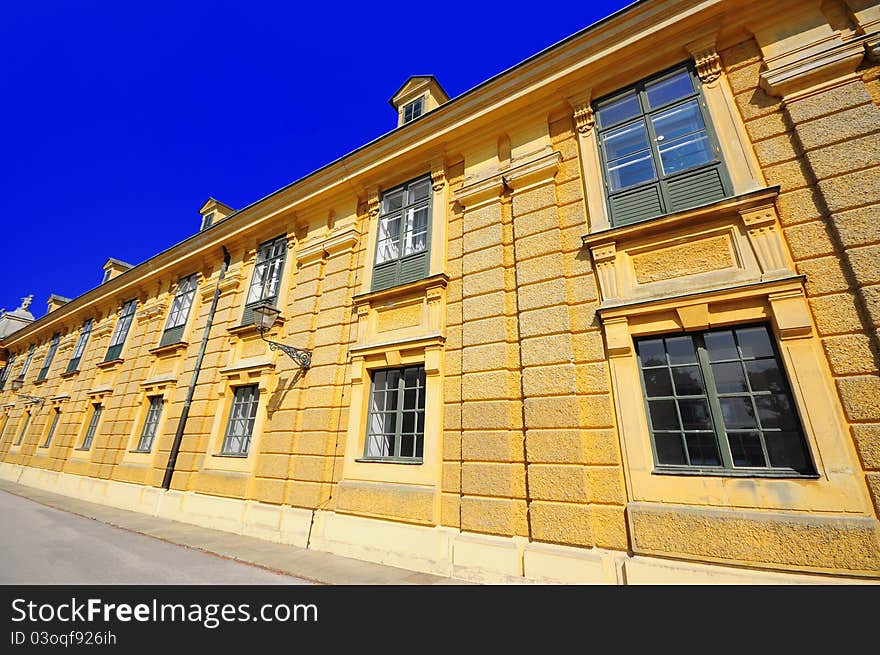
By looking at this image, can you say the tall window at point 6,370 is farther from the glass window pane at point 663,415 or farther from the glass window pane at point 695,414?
the glass window pane at point 695,414

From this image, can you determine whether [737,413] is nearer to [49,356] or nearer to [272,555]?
[272,555]

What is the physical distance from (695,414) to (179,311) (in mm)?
14902

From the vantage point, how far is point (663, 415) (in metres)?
4.78

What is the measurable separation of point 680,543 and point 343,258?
805 centimetres

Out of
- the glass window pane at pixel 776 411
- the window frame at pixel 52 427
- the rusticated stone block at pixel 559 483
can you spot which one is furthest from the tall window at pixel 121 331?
the glass window pane at pixel 776 411

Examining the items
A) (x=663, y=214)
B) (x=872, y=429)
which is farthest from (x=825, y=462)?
(x=663, y=214)

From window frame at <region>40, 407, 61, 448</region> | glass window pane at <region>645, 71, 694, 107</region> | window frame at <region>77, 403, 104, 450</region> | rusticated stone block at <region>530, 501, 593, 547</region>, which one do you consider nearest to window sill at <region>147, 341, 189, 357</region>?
window frame at <region>77, 403, 104, 450</region>

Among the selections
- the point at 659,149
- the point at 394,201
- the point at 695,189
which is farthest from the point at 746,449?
the point at 394,201

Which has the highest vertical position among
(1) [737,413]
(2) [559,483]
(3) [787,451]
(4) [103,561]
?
(1) [737,413]

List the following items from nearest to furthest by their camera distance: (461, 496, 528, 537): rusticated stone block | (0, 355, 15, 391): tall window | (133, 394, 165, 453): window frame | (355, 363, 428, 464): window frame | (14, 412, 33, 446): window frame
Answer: (461, 496, 528, 537): rusticated stone block < (355, 363, 428, 464): window frame < (133, 394, 165, 453): window frame < (14, 412, 33, 446): window frame < (0, 355, 15, 391): tall window

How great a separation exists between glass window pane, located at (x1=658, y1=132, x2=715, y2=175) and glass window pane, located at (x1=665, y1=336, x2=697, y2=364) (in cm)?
258

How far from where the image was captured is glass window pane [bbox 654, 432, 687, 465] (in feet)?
15.1

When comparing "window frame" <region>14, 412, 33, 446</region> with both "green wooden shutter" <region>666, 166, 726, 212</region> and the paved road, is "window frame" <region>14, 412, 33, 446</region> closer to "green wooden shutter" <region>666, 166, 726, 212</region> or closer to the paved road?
the paved road
